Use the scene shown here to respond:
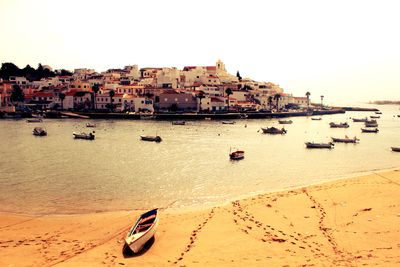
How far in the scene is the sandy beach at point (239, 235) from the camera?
438 inches

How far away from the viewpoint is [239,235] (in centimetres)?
1322

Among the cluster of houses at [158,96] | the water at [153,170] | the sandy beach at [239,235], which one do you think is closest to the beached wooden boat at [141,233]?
the sandy beach at [239,235]

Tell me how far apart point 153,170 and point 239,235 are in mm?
16736

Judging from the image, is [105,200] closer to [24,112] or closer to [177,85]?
[24,112]

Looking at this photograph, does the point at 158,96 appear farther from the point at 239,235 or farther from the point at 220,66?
the point at 239,235

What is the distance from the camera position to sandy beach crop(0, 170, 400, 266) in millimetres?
11133

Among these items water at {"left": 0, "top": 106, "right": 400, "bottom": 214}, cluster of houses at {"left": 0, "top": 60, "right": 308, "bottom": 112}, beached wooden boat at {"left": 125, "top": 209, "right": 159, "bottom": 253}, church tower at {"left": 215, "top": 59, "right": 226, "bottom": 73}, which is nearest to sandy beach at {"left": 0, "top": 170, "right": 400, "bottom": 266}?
beached wooden boat at {"left": 125, "top": 209, "right": 159, "bottom": 253}

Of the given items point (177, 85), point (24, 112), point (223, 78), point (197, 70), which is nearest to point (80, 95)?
point (24, 112)

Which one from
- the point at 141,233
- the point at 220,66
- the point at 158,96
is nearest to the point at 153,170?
the point at 141,233

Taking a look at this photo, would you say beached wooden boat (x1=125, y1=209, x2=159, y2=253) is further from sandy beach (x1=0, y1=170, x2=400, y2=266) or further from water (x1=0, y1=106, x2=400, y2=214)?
water (x1=0, y1=106, x2=400, y2=214)

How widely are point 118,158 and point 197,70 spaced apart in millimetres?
98230

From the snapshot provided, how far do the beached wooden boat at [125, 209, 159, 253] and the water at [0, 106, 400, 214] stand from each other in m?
5.36

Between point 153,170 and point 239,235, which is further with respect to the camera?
point 153,170

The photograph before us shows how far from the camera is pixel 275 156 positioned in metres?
36.3
